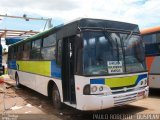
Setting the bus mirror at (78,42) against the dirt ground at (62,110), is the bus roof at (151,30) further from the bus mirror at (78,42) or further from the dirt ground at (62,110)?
the bus mirror at (78,42)

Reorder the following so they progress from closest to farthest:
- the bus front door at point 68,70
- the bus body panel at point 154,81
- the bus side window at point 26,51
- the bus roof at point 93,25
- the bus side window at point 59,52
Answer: the bus roof at point 93,25, the bus front door at point 68,70, the bus side window at point 59,52, the bus body panel at point 154,81, the bus side window at point 26,51

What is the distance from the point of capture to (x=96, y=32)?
316 inches

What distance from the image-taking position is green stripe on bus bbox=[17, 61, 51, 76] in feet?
35.3

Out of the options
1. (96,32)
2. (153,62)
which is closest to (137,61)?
(96,32)

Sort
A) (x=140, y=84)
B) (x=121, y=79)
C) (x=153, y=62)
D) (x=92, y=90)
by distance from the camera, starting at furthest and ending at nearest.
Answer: (x=153, y=62) → (x=140, y=84) → (x=121, y=79) → (x=92, y=90)

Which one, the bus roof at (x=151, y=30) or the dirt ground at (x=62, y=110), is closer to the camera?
the dirt ground at (x=62, y=110)

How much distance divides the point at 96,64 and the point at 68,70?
153 centimetres

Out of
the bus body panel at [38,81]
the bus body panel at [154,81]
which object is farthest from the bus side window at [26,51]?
the bus body panel at [154,81]

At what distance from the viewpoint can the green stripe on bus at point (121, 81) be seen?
25.7ft

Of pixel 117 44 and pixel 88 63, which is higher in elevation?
pixel 117 44

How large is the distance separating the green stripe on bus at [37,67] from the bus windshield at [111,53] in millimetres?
3083

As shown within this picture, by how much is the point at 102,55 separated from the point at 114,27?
41.3 inches

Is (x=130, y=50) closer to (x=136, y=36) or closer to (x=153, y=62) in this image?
(x=136, y=36)

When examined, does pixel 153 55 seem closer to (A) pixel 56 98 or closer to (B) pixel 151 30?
(B) pixel 151 30
